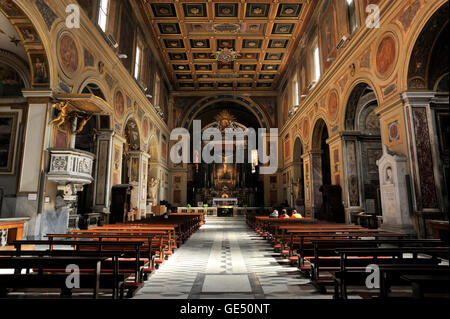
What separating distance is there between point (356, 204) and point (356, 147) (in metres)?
2.14

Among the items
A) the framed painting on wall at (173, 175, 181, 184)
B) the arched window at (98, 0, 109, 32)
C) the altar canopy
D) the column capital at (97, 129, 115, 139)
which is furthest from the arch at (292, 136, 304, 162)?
the arched window at (98, 0, 109, 32)

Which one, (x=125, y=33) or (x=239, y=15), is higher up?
(x=239, y=15)

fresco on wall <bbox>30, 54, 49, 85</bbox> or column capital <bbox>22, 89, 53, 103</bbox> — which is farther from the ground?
fresco on wall <bbox>30, 54, 49, 85</bbox>

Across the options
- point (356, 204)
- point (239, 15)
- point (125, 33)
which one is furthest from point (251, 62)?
point (356, 204)

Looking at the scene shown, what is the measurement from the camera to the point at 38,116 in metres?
6.76

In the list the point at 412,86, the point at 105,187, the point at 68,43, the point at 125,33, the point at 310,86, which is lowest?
the point at 105,187

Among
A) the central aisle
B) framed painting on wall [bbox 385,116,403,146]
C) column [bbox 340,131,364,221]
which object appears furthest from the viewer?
column [bbox 340,131,364,221]

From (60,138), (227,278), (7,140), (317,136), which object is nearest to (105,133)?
(60,138)

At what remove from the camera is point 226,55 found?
17.4 metres

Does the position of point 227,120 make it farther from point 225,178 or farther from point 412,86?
point 412,86

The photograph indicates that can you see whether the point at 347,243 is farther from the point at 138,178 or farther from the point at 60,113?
the point at 138,178

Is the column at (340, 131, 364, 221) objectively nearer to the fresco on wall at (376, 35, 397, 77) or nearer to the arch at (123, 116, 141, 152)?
the fresco on wall at (376, 35, 397, 77)

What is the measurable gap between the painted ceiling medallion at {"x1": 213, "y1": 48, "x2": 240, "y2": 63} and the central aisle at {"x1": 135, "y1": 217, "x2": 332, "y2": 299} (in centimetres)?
1377

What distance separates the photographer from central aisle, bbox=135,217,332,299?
3539 mm
